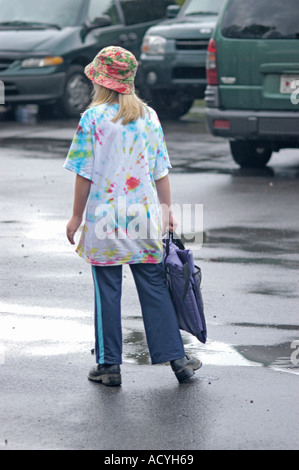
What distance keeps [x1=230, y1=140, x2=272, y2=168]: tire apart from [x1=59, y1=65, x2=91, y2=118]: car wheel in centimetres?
504

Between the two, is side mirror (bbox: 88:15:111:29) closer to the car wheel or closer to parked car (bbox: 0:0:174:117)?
parked car (bbox: 0:0:174:117)

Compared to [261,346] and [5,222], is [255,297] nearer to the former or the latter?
[261,346]

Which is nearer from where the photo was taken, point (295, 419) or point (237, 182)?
point (295, 419)

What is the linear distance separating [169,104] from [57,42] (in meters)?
2.22

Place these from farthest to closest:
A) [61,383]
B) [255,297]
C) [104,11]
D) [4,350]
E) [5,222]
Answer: [104,11]
[5,222]
[255,297]
[4,350]
[61,383]

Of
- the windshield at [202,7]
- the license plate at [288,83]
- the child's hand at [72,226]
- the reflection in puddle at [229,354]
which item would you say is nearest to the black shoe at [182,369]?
the reflection in puddle at [229,354]

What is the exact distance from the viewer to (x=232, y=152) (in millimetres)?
12859

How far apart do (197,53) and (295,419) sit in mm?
12555

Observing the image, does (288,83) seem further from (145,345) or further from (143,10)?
(143,10)

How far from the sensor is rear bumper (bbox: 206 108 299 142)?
1149 cm

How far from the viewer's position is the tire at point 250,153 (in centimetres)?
1273
